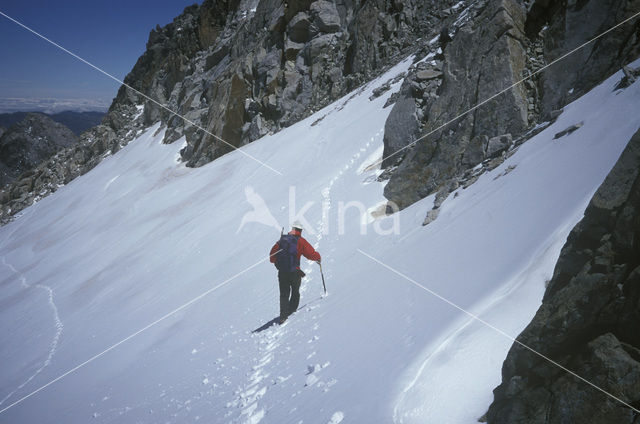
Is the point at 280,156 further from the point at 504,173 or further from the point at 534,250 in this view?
the point at 534,250

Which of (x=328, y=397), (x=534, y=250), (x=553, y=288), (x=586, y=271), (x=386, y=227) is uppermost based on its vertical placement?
(x=586, y=271)

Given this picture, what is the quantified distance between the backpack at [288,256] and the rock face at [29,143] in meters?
125

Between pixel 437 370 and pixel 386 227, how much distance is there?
6.17 meters

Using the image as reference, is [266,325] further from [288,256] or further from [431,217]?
[431,217]

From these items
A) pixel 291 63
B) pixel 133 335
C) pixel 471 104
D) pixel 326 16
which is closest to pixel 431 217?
pixel 471 104

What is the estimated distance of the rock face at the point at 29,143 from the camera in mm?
107812

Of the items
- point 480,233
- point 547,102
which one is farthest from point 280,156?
point 480,233

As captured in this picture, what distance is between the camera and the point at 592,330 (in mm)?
2293

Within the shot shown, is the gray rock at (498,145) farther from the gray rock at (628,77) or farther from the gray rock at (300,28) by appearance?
the gray rock at (300,28)

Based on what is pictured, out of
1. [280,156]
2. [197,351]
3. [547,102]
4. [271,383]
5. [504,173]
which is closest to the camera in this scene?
[271,383]

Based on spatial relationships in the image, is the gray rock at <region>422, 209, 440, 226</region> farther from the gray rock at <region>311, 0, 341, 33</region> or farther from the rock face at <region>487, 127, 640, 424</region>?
the gray rock at <region>311, 0, 341, 33</region>

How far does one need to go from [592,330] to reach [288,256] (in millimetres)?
5475

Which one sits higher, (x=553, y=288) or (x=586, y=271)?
(x=586, y=271)

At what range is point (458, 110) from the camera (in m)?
10.2
